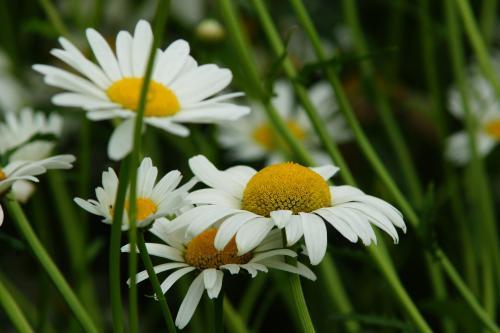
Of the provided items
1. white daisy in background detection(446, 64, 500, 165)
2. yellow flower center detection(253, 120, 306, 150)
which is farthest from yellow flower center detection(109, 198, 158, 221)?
yellow flower center detection(253, 120, 306, 150)

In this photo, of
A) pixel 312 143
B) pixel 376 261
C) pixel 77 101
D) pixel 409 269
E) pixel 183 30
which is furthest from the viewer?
pixel 183 30

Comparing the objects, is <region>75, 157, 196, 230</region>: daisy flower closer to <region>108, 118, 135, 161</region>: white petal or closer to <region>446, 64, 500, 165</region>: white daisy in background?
<region>108, 118, 135, 161</region>: white petal

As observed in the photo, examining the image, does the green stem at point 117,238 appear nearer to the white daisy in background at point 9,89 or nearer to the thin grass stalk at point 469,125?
the thin grass stalk at point 469,125

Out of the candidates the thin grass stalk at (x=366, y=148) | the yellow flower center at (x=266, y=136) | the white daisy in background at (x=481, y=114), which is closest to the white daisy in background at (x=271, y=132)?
the yellow flower center at (x=266, y=136)

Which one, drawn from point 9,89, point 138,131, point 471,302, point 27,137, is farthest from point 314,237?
point 9,89

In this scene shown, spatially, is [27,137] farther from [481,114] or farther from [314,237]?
[481,114]

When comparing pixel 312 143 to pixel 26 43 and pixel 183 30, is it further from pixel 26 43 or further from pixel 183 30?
pixel 26 43

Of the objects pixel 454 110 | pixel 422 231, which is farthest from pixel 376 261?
pixel 454 110
